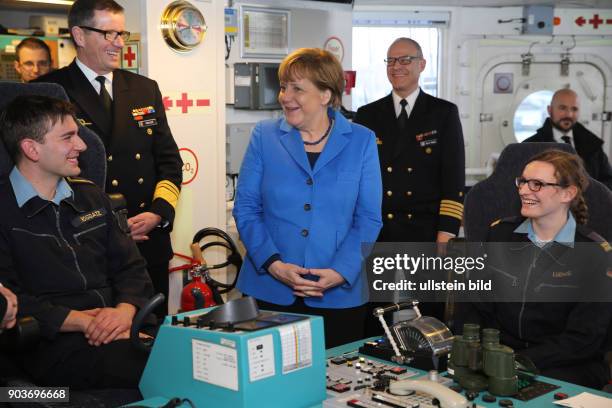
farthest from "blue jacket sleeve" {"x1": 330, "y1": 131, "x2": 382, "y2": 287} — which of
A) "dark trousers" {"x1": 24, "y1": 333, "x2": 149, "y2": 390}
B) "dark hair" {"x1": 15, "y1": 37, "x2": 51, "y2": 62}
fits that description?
"dark hair" {"x1": 15, "y1": 37, "x2": 51, "y2": 62}

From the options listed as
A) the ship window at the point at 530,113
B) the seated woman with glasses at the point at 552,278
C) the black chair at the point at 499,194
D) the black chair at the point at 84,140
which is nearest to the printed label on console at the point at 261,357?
the seated woman with glasses at the point at 552,278

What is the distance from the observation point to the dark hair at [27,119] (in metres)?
2.53

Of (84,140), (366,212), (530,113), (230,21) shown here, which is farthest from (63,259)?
(530,113)

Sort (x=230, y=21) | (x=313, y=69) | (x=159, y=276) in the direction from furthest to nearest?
(x=230, y=21)
(x=159, y=276)
(x=313, y=69)

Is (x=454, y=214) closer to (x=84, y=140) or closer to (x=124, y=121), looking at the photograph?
(x=124, y=121)

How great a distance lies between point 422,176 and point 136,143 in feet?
4.30

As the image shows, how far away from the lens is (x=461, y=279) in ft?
9.56

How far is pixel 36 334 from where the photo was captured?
2188mm

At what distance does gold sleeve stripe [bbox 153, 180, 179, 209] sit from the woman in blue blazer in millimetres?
540

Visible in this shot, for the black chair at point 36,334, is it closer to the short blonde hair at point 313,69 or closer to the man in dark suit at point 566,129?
the short blonde hair at point 313,69

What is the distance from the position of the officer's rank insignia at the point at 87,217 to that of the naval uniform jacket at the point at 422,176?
56.6 inches

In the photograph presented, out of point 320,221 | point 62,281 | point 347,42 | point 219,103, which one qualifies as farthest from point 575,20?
point 62,281

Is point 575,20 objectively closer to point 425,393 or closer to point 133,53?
point 133,53

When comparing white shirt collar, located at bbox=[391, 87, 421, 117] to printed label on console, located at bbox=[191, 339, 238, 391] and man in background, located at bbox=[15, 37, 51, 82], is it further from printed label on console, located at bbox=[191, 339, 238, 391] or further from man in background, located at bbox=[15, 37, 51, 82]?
man in background, located at bbox=[15, 37, 51, 82]
